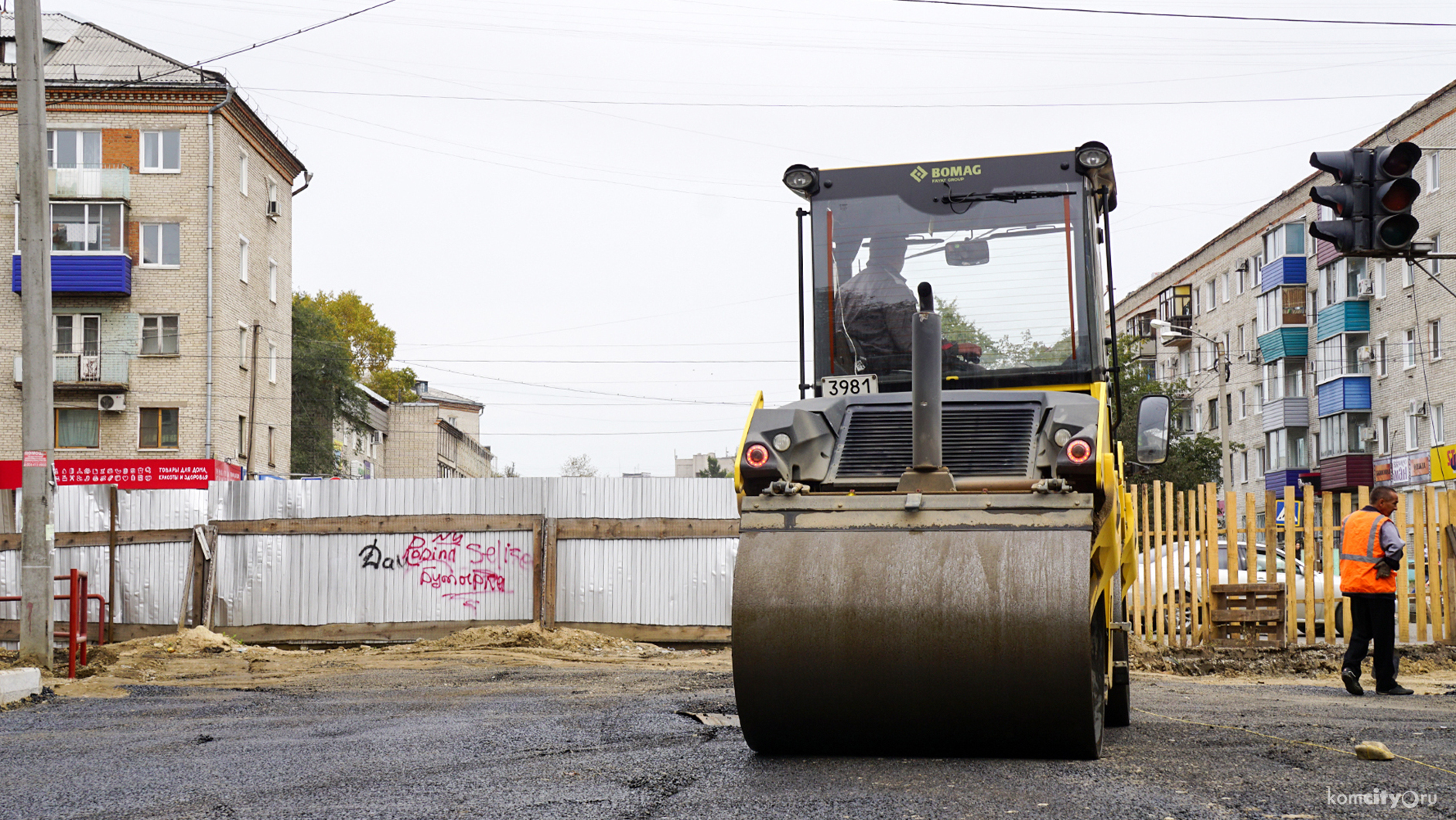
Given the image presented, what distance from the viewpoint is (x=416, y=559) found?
18625 mm

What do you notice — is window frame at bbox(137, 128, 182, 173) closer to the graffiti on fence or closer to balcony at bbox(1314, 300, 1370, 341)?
the graffiti on fence

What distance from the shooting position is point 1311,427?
5206 cm

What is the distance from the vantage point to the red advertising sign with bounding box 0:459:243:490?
39.9 m

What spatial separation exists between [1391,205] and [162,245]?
3806 cm

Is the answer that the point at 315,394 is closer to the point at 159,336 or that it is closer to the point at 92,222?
the point at 159,336

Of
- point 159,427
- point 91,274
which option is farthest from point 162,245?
point 159,427

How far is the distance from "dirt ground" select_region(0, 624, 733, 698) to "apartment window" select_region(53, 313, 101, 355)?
26.4 metres

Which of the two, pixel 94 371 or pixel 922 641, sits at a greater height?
pixel 94 371

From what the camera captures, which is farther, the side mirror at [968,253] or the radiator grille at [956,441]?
the side mirror at [968,253]

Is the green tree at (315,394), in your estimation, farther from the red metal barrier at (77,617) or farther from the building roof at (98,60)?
the red metal barrier at (77,617)

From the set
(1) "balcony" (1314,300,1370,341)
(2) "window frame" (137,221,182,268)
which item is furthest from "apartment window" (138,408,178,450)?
(1) "balcony" (1314,300,1370,341)

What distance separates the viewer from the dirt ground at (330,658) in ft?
48.8
